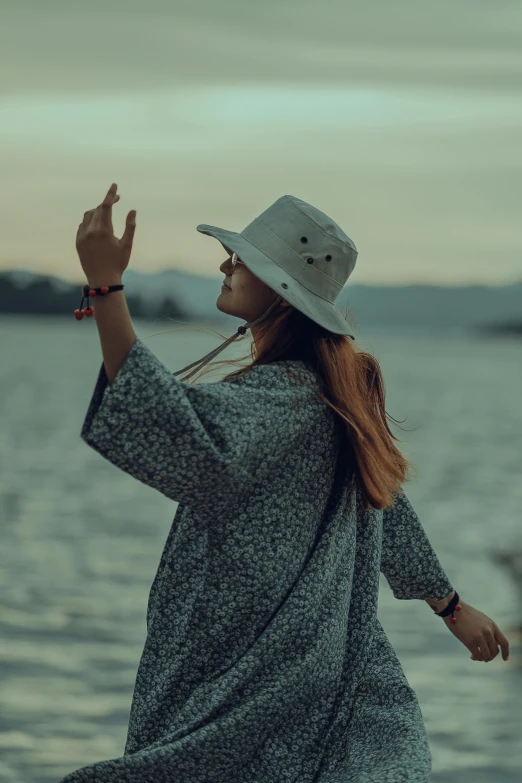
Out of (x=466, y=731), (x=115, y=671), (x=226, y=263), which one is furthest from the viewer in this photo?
(x=115, y=671)

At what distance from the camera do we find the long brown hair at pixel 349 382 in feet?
9.17

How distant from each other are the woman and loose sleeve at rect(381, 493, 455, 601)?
0.29 metres

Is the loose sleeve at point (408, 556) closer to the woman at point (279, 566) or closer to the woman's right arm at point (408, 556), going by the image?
the woman's right arm at point (408, 556)

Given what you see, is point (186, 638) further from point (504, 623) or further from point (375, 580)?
point (504, 623)

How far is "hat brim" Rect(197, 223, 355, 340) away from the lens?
108 inches

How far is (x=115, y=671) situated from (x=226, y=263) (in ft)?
24.8

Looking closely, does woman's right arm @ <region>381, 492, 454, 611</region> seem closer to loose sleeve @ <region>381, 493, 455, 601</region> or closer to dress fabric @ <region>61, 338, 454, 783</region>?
loose sleeve @ <region>381, 493, 455, 601</region>

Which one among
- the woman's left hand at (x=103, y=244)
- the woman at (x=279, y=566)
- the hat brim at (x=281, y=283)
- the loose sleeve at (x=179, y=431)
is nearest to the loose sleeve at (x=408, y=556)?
the woman at (x=279, y=566)

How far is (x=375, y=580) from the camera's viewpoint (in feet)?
9.88

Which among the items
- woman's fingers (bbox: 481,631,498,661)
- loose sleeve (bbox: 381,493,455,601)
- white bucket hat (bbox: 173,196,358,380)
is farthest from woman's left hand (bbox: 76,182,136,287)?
woman's fingers (bbox: 481,631,498,661)

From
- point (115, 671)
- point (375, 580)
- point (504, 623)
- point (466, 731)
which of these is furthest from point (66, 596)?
point (375, 580)

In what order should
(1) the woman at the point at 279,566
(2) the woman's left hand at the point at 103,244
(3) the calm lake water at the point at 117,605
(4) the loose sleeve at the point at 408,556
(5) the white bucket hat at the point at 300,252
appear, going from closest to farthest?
(2) the woman's left hand at the point at 103,244
(1) the woman at the point at 279,566
(5) the white bucket hat at the point at 300,252
(4) the loose sleeve at the point at 408,556
(3) the calm lake water at the point at 117,605

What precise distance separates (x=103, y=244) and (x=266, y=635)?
2.72 feet

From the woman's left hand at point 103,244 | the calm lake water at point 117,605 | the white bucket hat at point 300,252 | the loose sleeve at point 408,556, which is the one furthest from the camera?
the calm lake water at point 117,605
